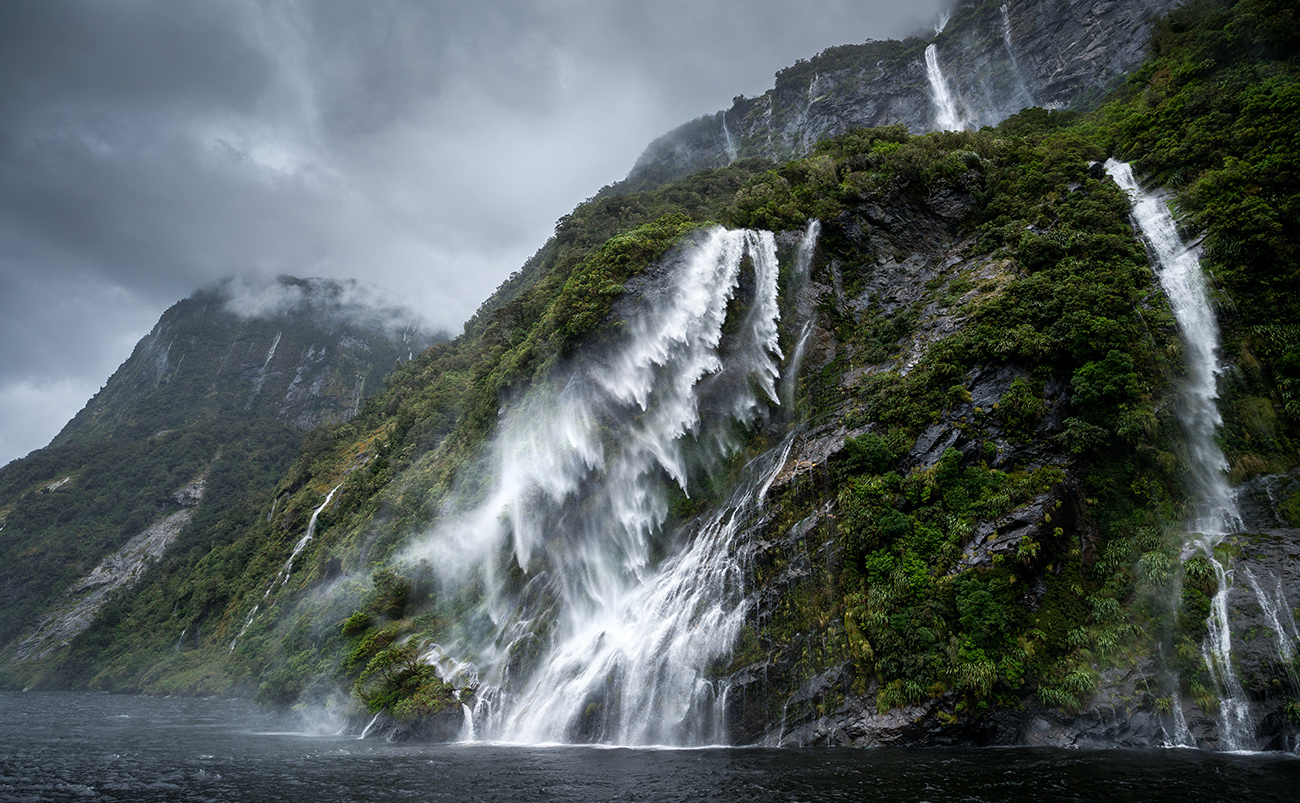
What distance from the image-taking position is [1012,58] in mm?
63812

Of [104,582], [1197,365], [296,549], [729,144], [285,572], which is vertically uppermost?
[729,144]

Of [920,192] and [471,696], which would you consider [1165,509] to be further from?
[471,696]

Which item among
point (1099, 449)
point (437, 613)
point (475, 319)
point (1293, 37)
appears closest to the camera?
point (1099, 449)

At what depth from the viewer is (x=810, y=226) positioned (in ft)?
108

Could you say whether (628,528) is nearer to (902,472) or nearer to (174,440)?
(902,472)

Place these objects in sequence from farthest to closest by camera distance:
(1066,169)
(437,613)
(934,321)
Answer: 1. (437,613)
2. (1066,169)
3. (934,321)

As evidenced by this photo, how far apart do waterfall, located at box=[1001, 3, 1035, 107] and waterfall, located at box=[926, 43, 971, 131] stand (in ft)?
18.5

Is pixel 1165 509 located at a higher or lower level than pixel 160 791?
higher

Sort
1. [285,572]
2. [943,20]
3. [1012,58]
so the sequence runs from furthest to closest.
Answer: [943,20] < [1012,58] < [285,572]

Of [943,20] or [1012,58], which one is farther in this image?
[943,20]

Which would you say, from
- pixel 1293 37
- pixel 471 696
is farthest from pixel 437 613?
pixel 1293 37

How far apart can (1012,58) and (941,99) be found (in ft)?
26.2

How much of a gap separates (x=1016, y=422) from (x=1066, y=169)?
16.3 meters

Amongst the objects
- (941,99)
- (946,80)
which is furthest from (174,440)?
(946,80)
